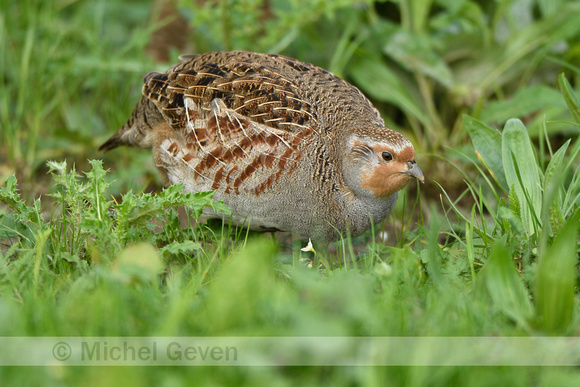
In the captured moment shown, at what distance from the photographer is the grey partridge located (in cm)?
339

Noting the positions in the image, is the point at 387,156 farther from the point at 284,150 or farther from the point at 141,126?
the point at 141,126

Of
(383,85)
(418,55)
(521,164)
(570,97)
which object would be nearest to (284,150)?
(521,164)

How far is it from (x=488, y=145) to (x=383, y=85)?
1909 mm

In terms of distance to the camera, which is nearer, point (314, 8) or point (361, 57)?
point (314, 8)

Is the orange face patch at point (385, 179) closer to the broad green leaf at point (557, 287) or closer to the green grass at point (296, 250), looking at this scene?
the green grass at point (296, 250)

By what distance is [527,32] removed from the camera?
513 cm

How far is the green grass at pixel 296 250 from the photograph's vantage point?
2.03 m

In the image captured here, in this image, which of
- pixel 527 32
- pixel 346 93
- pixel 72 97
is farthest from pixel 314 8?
pixel 72 97

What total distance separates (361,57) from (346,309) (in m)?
3.68

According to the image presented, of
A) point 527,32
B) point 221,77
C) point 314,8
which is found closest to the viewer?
point 221,77

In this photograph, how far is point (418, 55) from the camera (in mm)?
5199

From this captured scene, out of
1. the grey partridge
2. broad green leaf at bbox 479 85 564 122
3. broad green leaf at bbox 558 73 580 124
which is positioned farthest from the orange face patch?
broad green leaf at bbox 479 85 564 122

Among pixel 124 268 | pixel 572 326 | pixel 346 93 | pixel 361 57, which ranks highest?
pixel 361 57

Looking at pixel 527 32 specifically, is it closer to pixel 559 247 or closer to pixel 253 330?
pixel 559 247
